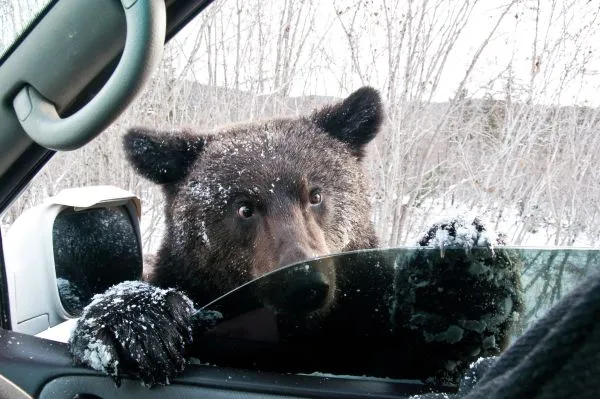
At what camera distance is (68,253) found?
2.47m

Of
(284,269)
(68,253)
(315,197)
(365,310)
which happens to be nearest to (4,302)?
(68,253)

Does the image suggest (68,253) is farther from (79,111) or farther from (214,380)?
(214,380)

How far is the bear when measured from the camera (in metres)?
1.39

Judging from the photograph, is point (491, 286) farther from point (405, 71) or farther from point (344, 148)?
point (405, 71)

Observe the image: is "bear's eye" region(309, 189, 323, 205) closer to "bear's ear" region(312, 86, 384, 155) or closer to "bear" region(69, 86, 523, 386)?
"bear" region(69, 86, 523, 386)

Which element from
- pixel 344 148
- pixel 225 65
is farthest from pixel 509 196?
pixel 225 65

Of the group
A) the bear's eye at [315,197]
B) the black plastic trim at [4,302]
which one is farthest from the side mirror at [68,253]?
the bear's eye at [315,197]

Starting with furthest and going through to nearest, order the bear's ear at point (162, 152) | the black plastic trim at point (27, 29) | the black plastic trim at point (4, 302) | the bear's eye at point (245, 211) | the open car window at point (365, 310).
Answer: the bear's eye at point (245, 211)
the bear's ear at point (162, 152)
the black plastic trim at point (4, 302)
the black plastic trim at point (27, 29)
the open car window at point (365, 310)

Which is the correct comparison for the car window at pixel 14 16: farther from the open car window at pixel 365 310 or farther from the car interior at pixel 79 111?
the open car window at pixel 365 310

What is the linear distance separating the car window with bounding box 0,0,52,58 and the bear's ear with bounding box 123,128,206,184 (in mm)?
930

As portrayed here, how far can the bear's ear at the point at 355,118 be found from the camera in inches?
113

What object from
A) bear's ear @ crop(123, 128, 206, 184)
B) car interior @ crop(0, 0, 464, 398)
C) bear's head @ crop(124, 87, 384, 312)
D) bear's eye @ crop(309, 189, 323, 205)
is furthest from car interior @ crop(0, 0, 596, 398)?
bear's eye @ crop(309, 189, 323, 205)

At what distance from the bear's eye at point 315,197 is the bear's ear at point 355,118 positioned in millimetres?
387

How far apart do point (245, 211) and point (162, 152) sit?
50cm
